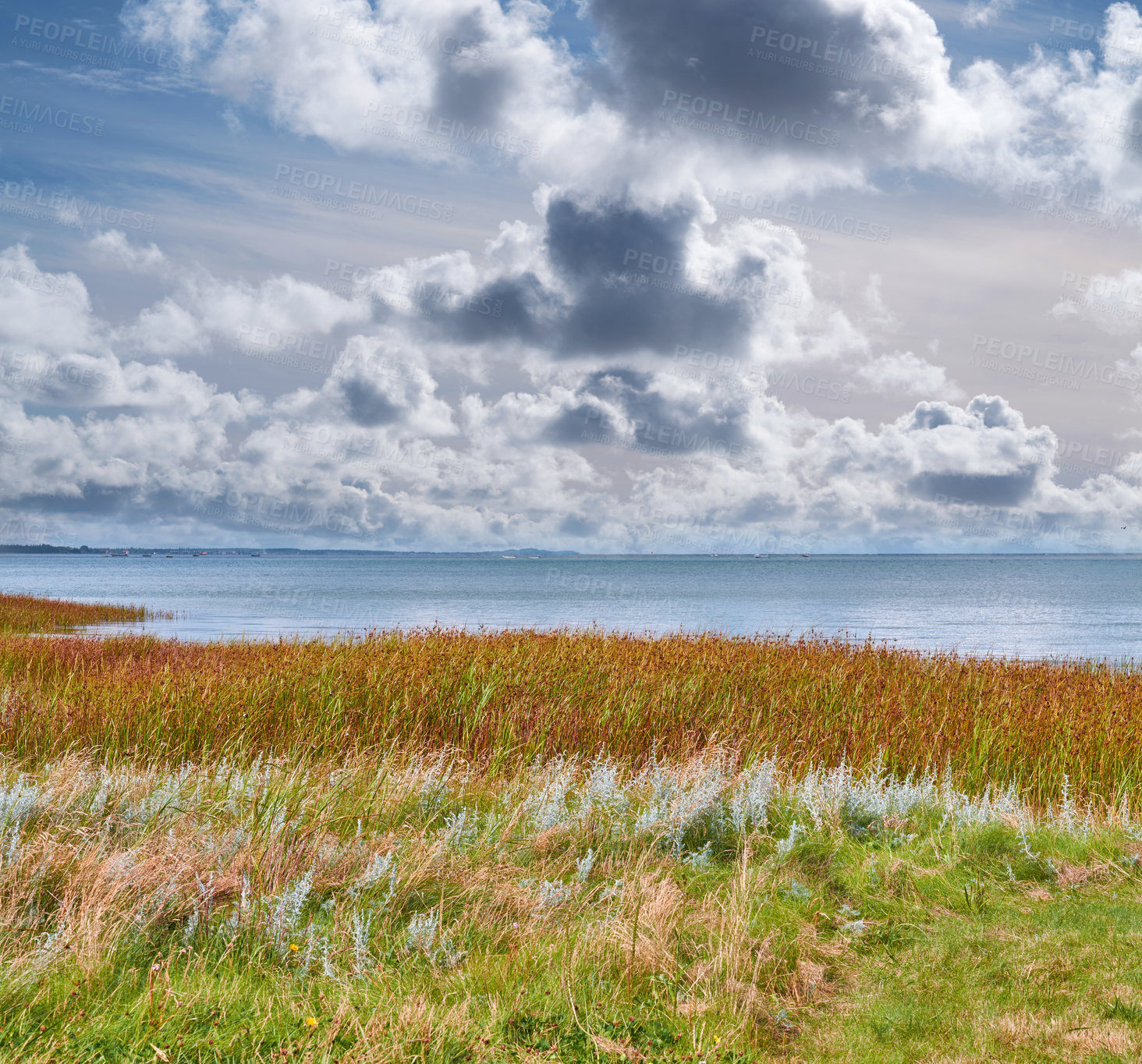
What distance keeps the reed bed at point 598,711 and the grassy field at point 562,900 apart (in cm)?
10

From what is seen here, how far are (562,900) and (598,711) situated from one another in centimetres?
706

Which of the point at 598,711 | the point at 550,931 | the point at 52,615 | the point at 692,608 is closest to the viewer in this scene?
the point at 550,931

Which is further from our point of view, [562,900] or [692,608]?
A: [692,608]

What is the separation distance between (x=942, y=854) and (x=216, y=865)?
218 inches

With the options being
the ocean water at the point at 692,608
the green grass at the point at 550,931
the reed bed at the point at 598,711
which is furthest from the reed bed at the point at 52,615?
the green grass at the point at 550,931

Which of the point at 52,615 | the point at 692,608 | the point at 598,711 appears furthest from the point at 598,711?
the point at 692,608

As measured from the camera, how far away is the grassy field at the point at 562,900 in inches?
162

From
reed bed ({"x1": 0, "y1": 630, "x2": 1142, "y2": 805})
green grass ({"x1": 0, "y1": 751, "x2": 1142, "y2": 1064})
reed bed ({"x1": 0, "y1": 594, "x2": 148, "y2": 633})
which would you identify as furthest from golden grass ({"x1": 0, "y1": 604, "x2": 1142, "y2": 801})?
reed bed ({"x1": 0, "y1": 594, "x2": 148, "y2": 633})

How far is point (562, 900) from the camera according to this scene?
5.58 m

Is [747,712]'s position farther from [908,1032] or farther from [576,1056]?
[576,1056]

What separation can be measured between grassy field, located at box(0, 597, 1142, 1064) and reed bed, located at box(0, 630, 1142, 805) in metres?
0.10

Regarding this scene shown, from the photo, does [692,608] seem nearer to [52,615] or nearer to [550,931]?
[52,615]

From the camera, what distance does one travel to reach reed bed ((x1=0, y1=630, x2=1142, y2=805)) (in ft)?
35.6

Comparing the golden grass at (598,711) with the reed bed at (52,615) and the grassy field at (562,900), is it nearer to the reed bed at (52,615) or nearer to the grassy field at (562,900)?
the grassy field at (562,900)
